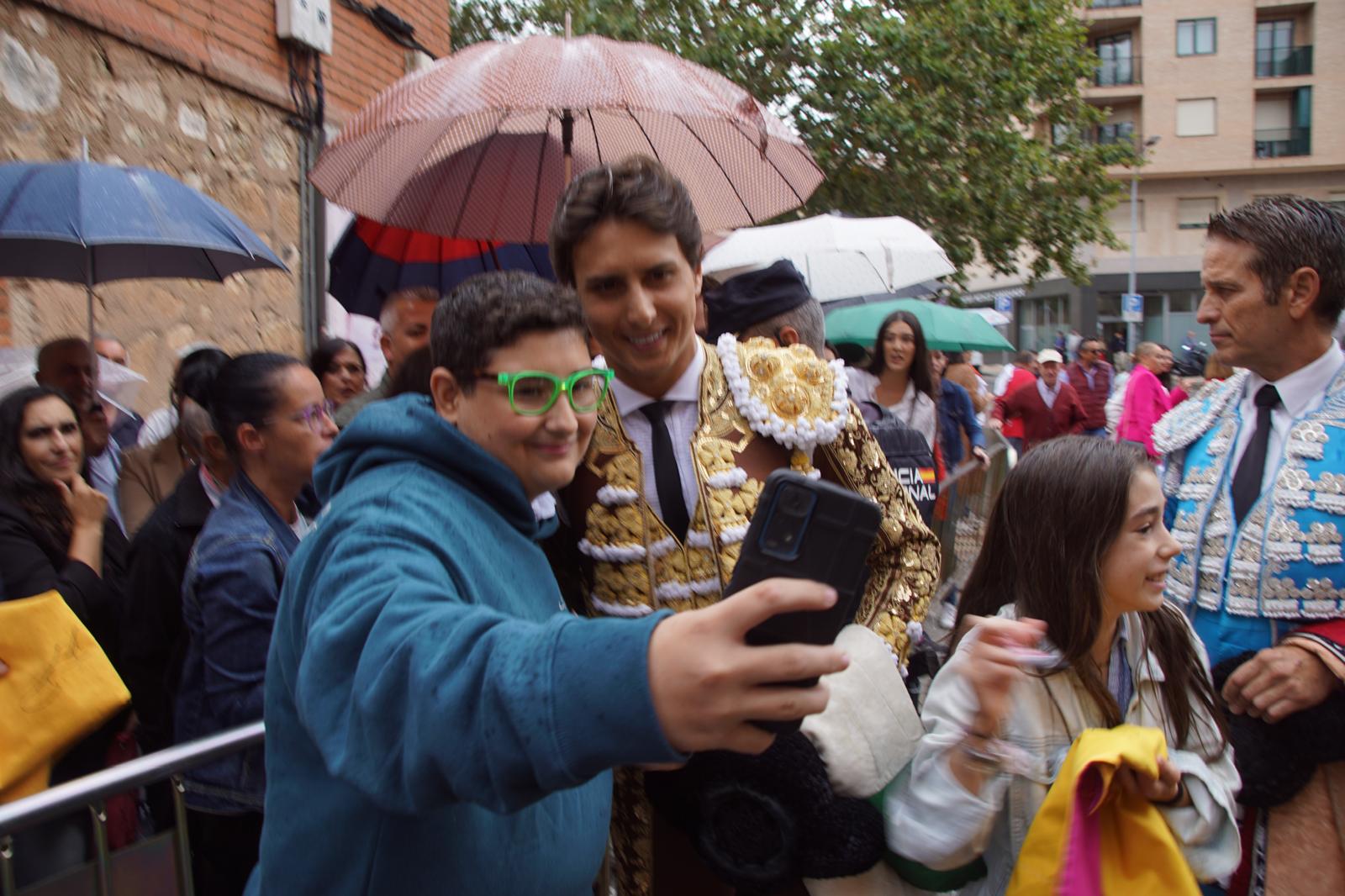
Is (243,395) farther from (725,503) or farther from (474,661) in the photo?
(474,661)

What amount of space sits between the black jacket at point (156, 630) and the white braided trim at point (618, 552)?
4.23ft

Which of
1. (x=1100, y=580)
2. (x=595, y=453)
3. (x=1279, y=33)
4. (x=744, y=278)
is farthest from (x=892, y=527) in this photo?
(x=1279, y=33)

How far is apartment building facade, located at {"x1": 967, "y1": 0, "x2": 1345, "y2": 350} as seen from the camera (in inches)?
1362

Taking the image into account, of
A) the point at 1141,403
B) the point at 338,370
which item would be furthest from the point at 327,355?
the point at 1141,403

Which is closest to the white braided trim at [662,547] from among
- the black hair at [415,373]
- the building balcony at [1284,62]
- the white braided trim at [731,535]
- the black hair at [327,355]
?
the white braided trim at [731,535]

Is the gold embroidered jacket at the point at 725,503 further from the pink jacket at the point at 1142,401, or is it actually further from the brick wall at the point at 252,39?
the pink jacket at the point at 1142,401

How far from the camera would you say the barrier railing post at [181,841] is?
218 centimetres

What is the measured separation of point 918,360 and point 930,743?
4.81 meters

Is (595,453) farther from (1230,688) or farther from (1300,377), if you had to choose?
(1300,377)

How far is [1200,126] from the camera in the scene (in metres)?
35.7

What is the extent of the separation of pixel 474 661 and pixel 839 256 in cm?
657

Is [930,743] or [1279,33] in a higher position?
[1279,33]

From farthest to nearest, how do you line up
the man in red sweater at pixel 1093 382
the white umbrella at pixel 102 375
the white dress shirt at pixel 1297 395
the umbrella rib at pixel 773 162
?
the man in red sweater at pixel 1093 382
the white umbrella at pixel 102 375
the umbrella rib at pixel 773 162
the white dress shirt at pixel 1297 395

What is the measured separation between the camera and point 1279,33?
3528 centimetres
